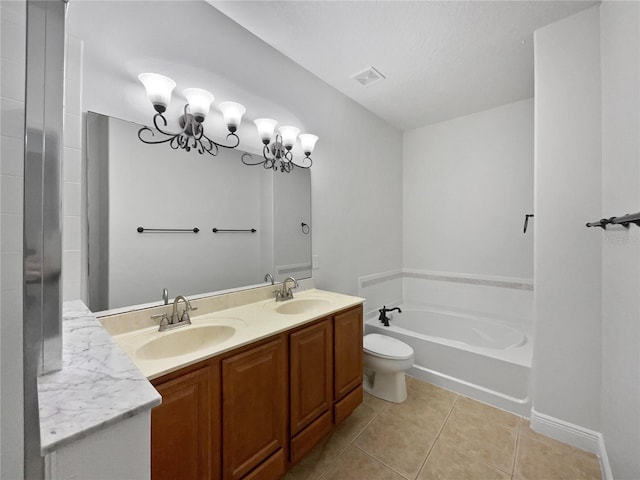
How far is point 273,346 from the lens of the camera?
125cm

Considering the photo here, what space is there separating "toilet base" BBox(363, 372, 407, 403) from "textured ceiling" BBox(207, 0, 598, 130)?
243cm

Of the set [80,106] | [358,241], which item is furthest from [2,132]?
[358,241]

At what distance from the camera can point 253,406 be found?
1.15 metres

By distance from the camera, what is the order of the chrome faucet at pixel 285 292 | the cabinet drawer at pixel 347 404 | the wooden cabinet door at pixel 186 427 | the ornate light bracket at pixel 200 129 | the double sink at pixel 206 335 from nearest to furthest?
the wooden cabinet door at pixel 186 427, the double sink at pixel 206 335, the ornate light bracket at pixel 200 129, the cabinet drawer at pixel 347 404, the chrome faucet at pixel 285 292

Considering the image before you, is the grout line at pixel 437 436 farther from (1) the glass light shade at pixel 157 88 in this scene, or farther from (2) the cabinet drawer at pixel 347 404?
(1) the glass light shade at pixel 157 88

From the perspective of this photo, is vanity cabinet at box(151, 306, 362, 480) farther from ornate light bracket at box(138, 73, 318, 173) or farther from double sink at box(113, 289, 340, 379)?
ornate light bracket at box(138, 73, 318, 173)

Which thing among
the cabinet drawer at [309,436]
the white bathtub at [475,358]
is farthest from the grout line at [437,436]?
the cabinet drawer at [309,436]

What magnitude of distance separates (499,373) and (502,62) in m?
2.38

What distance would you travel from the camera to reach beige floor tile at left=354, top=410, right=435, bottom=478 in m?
1.49

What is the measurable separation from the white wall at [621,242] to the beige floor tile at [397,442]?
88 cm

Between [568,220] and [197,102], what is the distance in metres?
2.28

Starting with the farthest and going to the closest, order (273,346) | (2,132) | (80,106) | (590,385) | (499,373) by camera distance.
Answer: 1. (499,373)
2. (590,385)
3. (273,346)
4. (80,106)
5. (2,132)

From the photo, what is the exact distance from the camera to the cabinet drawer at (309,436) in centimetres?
135

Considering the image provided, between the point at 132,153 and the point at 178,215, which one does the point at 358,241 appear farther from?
the point at 132,153
